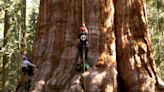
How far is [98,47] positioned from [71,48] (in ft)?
2.03

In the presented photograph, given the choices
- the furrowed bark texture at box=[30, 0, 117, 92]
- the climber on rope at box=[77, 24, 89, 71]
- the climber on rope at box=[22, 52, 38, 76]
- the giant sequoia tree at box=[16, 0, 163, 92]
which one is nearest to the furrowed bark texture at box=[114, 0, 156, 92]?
the giant sequoia tree at box=[16, 0, 163, 92]

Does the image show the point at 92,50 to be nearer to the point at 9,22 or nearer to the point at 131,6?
the point at 131,6

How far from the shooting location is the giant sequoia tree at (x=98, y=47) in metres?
7.63

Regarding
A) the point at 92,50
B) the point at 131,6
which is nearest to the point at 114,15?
the point at 131,6

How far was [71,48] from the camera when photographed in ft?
25.8

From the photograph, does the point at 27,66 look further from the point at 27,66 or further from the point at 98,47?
the point at 98,47

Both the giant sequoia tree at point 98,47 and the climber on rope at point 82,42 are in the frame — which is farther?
the giant sequoia tree at point 98,47

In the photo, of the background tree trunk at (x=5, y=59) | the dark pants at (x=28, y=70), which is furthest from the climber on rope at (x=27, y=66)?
the background tree trunk at (x=5, y=59)

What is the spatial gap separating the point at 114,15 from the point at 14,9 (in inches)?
438

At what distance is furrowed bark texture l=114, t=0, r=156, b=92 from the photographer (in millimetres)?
7996

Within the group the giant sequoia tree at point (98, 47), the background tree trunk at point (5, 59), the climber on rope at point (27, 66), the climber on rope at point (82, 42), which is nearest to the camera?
the climber on rope at point (82, 42)

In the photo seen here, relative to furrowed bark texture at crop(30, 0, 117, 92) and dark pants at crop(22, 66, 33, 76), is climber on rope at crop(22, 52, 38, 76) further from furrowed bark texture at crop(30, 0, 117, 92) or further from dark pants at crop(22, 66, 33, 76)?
furrowed bark texture at crop(30, 0, 117, 92)

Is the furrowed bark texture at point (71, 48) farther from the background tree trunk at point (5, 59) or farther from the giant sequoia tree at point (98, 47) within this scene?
the background tree trunk at point (5, 59)

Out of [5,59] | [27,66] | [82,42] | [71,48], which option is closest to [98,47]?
[82,42]
